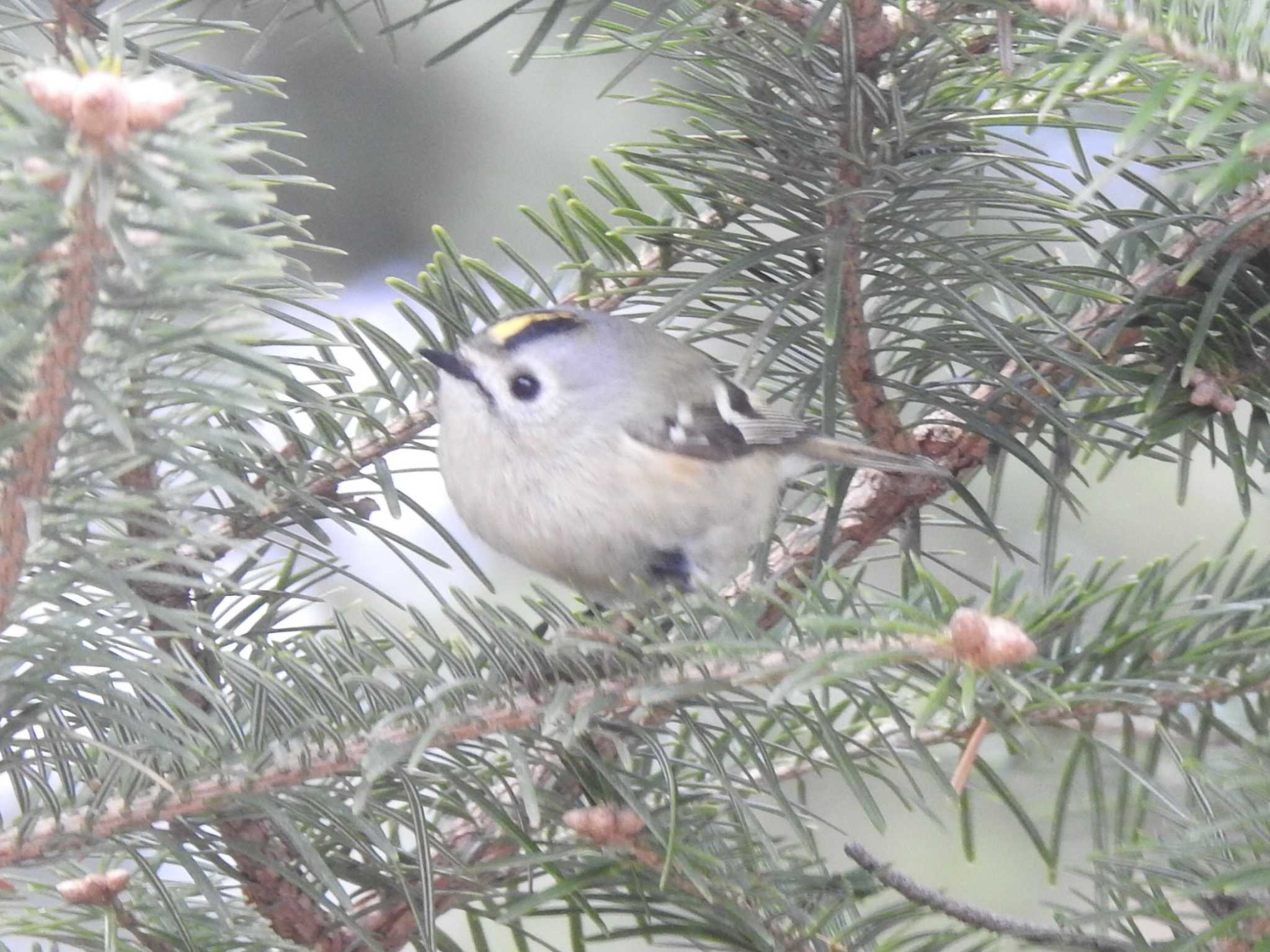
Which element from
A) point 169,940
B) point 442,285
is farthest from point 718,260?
point 169,940

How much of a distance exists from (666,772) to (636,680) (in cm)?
3

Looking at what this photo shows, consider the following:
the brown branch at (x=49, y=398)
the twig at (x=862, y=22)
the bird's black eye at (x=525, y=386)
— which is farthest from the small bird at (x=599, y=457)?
the brown branch at (x=49, y=398)

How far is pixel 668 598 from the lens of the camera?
58 centimetres

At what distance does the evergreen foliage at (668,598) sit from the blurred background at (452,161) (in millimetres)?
623

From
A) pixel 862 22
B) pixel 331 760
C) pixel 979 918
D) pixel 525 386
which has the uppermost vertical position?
pixel 862 22

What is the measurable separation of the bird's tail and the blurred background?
1.93ft

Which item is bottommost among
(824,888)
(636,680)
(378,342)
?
(824,888)

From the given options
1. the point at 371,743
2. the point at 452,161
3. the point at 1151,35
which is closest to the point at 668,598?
the point at 371,743

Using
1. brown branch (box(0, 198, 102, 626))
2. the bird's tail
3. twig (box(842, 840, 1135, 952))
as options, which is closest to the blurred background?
the bird's tail

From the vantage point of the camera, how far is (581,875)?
0.42 meters

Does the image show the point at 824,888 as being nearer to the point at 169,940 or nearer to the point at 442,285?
the point at 169,940

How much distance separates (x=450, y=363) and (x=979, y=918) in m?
0.37

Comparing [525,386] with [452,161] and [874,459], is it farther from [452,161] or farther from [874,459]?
[452,161]

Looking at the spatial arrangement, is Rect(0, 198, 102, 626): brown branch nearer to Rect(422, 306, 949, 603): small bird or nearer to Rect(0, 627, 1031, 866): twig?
Rect(0, 627, 1031, 866): twig
